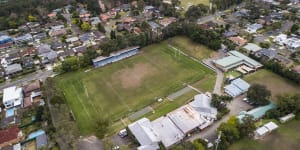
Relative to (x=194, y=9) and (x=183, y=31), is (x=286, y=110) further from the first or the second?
(x=194, y=9)

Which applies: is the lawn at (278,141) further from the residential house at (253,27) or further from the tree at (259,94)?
the residential house at (253,27)

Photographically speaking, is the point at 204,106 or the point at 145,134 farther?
the point at 204,106

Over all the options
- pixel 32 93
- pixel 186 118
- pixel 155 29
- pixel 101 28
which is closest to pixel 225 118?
pixel 186 118

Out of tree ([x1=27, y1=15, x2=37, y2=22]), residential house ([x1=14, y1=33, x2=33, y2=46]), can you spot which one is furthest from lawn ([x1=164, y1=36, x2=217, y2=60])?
tree ([x1=27, y1=15, x2=37, y2=22])

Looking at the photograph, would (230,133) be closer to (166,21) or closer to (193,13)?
(193,13)

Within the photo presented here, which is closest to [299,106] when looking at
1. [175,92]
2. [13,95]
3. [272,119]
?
[272,119]
